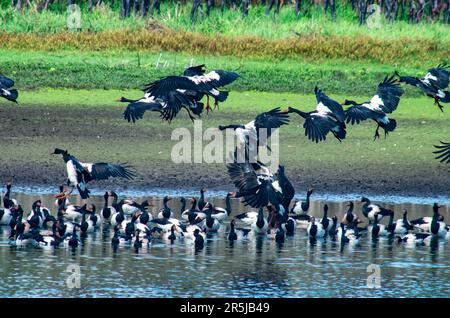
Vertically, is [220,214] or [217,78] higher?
[217,78]

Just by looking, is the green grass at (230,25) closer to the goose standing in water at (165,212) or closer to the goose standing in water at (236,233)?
the goose standing in water at (165,212)

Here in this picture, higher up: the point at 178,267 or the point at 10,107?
A: the point at 10,107

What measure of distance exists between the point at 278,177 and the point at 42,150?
18.9 feet

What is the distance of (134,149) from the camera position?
21.9 meters

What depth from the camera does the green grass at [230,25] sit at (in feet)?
115

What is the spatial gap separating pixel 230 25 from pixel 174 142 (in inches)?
575

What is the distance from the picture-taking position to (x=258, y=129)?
1769 cm

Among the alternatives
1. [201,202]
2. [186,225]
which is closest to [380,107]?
[201,202]

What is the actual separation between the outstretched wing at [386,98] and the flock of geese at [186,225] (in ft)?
4.78

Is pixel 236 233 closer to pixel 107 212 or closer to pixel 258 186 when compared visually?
pixel 258 186

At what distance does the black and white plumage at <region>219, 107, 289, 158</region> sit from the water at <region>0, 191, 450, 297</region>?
4.89 feet
